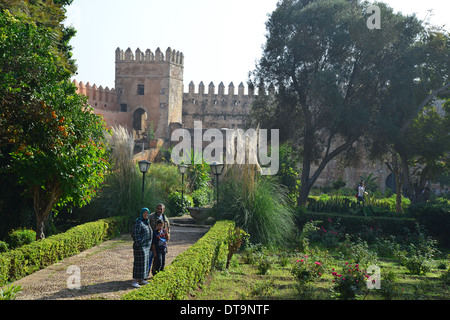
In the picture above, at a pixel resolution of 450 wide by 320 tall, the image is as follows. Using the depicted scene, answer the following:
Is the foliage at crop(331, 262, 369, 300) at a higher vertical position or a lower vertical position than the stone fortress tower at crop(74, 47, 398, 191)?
lower

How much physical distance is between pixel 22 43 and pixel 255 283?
5.56 m

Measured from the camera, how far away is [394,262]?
931cm

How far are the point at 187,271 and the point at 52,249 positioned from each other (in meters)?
3.22

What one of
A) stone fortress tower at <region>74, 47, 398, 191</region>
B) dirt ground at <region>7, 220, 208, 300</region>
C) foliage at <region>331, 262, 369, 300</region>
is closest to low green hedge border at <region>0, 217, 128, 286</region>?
dirt ground at <region>7, 220, 208, 300</region>

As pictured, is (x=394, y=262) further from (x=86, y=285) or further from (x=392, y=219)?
(x=86, y=285)

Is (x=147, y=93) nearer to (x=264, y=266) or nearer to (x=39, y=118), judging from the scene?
(x=39, y=118)

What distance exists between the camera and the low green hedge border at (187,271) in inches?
179

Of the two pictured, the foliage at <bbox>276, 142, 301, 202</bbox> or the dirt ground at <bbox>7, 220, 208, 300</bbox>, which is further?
the foliage at <bbox>276, 142, 301, 202</bbox>

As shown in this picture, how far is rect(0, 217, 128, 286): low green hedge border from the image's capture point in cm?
645

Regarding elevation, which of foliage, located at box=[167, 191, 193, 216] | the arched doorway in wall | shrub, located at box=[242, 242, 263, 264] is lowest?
shrub, located at box=[242, 242, 263, 264]

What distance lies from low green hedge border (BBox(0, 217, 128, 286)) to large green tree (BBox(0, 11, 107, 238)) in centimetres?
88

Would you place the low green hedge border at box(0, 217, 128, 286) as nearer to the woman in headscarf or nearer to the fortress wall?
the woman in headscarf

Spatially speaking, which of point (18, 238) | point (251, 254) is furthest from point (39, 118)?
point (251, 254)
